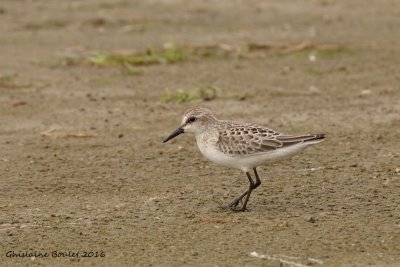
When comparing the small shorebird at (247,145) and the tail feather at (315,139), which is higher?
the tail feather at (315,139)

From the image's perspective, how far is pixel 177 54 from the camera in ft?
51.2

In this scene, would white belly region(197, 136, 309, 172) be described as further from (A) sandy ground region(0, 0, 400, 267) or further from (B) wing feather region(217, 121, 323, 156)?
(A) sandy ground region(0, 0, 400, 267)

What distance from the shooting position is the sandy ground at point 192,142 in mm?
7898

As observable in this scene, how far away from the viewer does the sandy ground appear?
790 centimetres

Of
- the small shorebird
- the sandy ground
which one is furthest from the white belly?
the sandy ground

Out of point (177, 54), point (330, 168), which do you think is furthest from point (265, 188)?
point (177, 54)

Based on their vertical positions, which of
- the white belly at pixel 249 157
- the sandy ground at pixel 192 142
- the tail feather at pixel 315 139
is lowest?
the sandy ground at pixel 192 142

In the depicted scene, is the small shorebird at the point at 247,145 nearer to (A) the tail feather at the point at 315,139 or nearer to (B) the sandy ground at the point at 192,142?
(A) the tail feather at the point at 315,139

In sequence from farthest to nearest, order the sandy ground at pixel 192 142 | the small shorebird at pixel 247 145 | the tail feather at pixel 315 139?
1. the small shorebird at pixel 247 145
2. the tail feather at pixel 315 139
3. the sandy ground at pixel 192 142

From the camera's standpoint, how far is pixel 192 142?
446 inches

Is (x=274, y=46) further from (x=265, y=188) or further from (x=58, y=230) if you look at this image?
(x=58, y=230)

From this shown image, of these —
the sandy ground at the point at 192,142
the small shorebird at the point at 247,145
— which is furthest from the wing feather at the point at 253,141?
the sandy ground at the point at 192,142

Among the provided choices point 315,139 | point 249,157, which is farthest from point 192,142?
point 315,139

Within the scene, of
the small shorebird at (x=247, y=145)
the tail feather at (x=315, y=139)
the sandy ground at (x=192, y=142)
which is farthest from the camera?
the small shorebird at (x=247, y=145)
